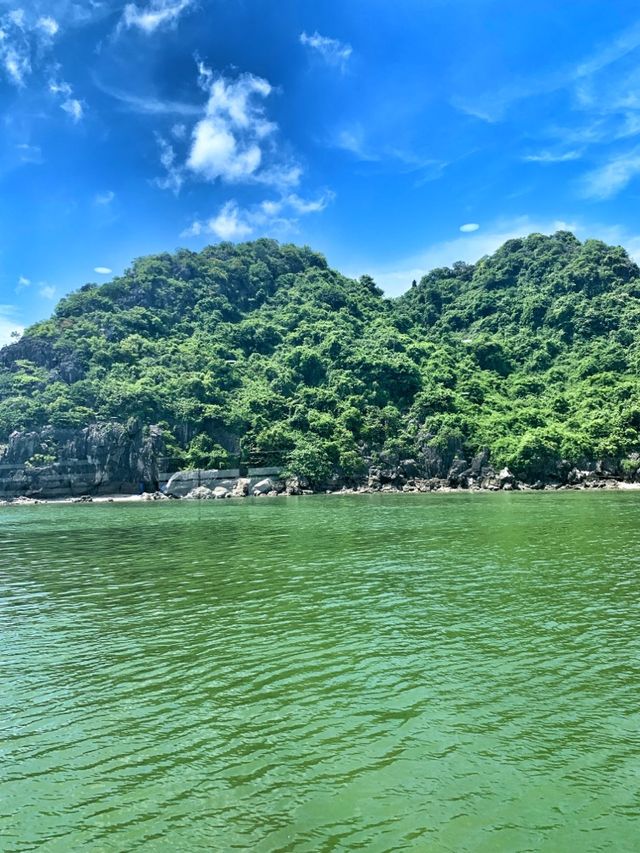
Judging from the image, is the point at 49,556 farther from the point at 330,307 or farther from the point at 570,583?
the point at 330,307

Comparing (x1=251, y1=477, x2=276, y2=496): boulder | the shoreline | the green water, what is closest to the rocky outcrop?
the shoreline

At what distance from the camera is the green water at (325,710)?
760cm

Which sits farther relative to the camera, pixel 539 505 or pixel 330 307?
pixel 330 307

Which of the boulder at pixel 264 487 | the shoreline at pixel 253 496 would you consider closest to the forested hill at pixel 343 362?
the shoreline at pixel 253 496

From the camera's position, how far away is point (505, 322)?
16262 cm

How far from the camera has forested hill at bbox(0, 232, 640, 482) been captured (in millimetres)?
104562

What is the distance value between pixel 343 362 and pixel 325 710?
396ft

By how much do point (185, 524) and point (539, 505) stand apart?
35.1 meters

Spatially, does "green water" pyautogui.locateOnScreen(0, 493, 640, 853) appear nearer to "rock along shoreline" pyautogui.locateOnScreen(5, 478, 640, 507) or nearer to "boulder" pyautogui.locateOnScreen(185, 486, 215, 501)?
"rock along shoreline" pyautogui.locateOnScreen(5, 478, 640, 507)

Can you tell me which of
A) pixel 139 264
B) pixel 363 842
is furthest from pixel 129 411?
pixel 363 842

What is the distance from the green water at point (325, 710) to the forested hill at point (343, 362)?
77930mm

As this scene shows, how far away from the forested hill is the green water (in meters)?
77.9

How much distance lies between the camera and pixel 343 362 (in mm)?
130000

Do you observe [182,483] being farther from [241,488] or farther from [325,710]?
[325,710]
